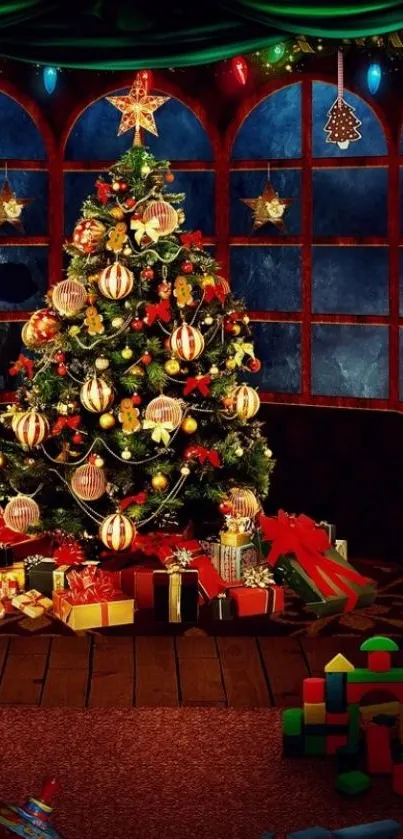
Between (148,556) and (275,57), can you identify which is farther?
(275,57)

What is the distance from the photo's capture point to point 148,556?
21.0ft

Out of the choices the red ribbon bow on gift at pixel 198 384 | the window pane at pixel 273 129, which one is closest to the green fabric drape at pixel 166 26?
the red ribbon bow on gift at pixel 198 384

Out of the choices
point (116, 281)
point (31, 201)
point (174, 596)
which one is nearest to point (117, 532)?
point (174, 596)

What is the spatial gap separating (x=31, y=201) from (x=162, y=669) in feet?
9.97

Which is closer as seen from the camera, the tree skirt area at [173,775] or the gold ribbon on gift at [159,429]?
the tree skirt area at [173,775]

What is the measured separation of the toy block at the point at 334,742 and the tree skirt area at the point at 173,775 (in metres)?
0.05

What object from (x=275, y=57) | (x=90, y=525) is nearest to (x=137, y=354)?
(x=90, y=525)

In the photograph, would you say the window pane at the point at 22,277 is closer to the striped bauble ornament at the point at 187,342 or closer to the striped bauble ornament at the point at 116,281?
the striped bauble ornament at the point at 116,281

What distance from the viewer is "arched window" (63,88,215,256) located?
7.35m

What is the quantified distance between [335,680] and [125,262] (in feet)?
8.34

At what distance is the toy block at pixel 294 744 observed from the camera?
431 cm

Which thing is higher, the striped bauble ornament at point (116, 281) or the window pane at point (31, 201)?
the window pane at point (31, 201)

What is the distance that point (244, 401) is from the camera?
6191 millimetres

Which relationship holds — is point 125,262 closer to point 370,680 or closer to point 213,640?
point 213,640
